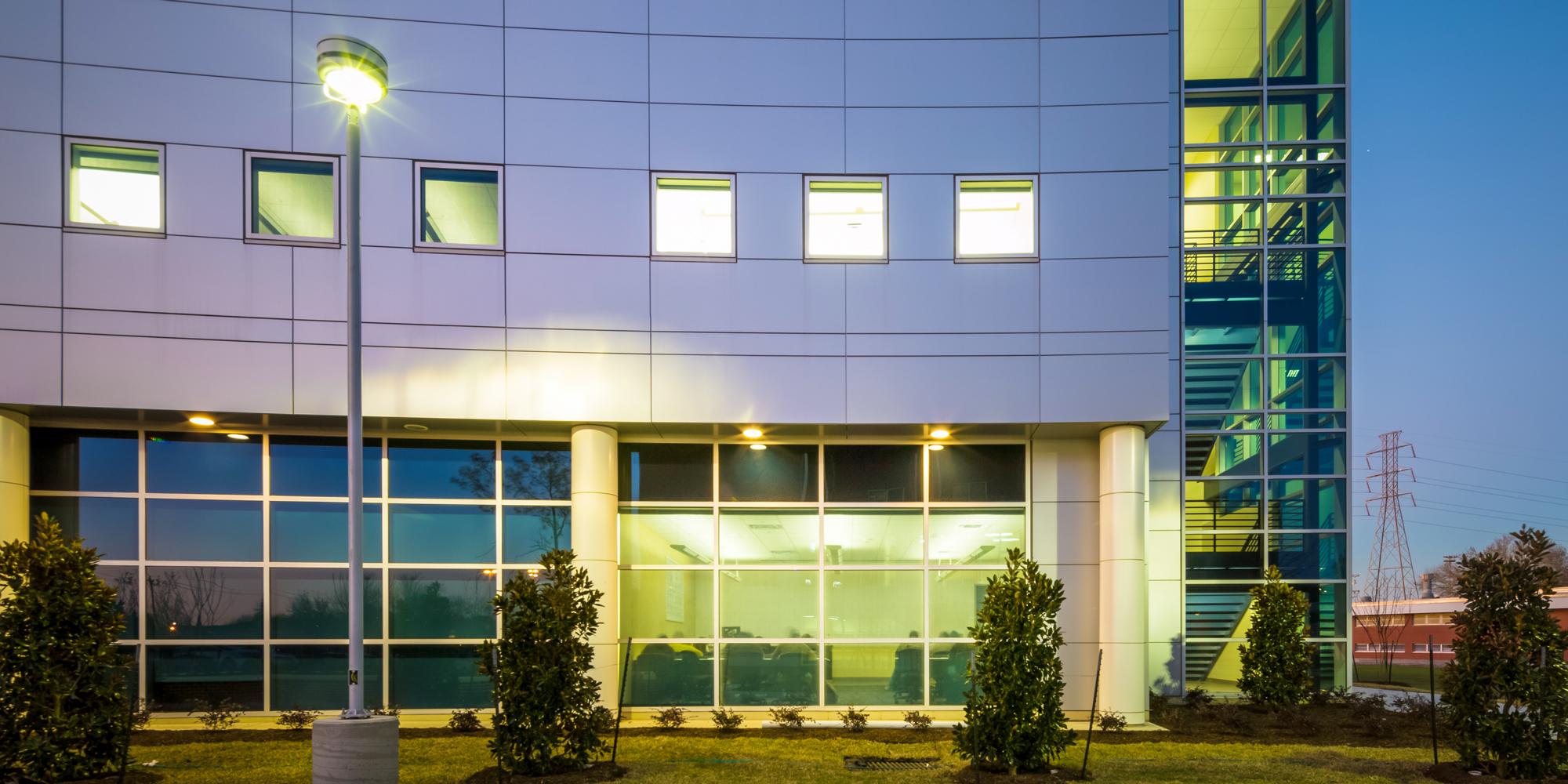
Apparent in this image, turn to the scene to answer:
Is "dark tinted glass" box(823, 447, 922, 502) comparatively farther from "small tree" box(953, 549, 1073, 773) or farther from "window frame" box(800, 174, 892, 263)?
"small tree" box(953, 549, 1073, 773)

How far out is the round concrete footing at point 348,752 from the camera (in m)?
8.30

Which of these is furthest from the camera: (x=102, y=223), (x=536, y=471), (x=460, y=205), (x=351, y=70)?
(x=536, y=471)

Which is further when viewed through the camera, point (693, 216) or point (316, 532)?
point (316, 532)

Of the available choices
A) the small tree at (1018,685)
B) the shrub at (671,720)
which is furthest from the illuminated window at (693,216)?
the shrub at (671,720)

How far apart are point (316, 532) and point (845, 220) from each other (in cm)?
963

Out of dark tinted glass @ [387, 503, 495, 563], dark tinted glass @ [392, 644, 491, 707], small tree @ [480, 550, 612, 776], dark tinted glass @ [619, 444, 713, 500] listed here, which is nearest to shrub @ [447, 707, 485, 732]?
dark tinted glass @ [392, 644, 491, 707]

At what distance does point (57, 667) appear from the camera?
9.59 m

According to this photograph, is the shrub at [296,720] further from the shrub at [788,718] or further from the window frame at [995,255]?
the window frame at [995,255]

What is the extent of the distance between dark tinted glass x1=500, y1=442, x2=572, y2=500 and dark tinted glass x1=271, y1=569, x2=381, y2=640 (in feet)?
8.05

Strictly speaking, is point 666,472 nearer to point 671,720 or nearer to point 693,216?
point 671,720

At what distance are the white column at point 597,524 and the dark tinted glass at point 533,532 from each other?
608 mm

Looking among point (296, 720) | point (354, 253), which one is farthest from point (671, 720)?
point (354, 253)

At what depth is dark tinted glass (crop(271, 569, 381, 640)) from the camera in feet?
46.2

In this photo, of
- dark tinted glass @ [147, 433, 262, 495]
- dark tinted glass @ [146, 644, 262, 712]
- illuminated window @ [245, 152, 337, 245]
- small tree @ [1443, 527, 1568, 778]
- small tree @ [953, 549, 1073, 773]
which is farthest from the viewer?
dark tinted glass @ [147, 433, 262, 495]
